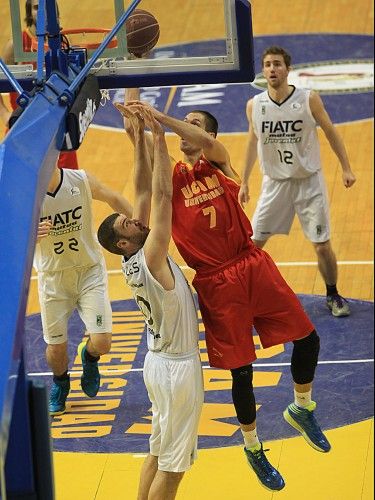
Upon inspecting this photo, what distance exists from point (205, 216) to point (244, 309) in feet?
1.94

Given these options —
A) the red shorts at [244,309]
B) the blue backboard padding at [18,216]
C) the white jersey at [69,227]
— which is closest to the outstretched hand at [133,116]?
the red shorts at [244,309]

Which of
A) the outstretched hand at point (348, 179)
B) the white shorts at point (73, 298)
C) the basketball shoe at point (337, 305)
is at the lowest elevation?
the basketball shoe at point (337, 305)

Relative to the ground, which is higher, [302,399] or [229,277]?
[229,277]

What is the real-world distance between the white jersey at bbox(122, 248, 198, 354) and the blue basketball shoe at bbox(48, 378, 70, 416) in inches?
77.8

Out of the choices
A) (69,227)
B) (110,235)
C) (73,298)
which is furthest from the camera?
(73,298)

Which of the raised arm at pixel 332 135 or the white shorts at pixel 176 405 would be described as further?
the raised arm at pixel 332 135

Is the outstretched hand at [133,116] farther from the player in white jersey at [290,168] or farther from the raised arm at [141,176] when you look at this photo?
the player in white jersey at [290,168]

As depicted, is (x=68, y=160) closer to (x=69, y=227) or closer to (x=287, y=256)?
(x=69, y=227)

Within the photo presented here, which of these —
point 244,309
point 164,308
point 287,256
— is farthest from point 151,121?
point 287,256

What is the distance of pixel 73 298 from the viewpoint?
8875 mm

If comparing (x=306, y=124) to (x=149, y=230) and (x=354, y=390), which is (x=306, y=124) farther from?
(x=149, y=230)

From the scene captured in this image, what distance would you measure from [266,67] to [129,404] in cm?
291

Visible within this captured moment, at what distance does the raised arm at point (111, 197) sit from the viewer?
8.45 meters

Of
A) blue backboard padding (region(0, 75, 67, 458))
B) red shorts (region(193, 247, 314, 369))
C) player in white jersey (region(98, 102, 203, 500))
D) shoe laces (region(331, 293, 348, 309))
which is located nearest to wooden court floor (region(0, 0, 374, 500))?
shoe laces (region(331, 293, 348, 309))
